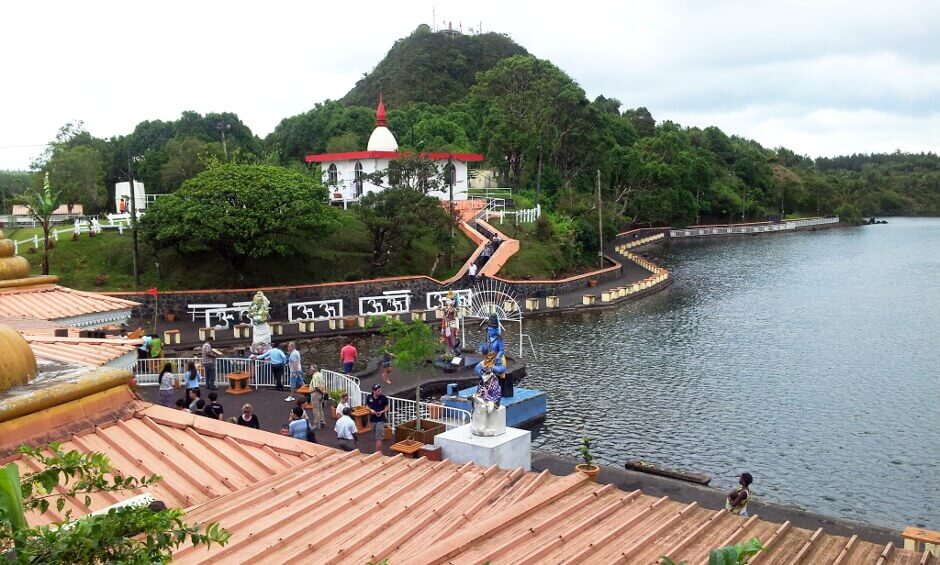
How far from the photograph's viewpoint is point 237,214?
1292 inches

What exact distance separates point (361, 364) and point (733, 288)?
25.7 m

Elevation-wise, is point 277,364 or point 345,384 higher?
point 277,364

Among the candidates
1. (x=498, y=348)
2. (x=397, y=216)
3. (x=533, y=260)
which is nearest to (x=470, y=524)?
(x=498, y=348)

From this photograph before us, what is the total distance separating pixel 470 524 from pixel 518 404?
11.2 m

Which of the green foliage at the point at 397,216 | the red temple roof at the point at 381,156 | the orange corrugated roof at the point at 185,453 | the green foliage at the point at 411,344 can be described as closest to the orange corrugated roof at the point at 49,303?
the green foliage at the point at 411,344

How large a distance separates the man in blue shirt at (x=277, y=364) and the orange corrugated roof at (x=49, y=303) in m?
3.87

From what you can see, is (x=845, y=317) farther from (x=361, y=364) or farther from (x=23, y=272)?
(x=23, y=272)

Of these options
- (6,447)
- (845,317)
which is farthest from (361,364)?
(845,317)

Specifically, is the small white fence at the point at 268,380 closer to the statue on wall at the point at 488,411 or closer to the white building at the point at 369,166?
the statue on wall at the point at 488,411

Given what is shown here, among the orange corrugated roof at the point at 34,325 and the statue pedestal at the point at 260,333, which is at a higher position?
the orange corrugated roof at the point at 34,325

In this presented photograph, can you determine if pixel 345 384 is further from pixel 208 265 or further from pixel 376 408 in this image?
pixel 208 265

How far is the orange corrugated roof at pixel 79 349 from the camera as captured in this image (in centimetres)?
1164

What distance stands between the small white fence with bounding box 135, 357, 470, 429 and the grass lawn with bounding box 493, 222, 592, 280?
66.2 feet

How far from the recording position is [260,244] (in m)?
33.4
